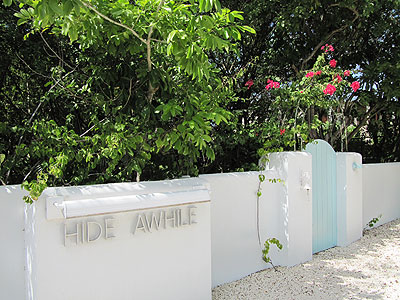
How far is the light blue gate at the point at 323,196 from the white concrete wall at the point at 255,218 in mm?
448

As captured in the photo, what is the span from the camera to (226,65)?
22.3 ft

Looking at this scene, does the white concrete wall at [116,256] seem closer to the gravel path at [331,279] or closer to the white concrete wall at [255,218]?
the white concrete wall at [255,218]

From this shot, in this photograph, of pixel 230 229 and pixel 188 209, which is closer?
pixel 188 209

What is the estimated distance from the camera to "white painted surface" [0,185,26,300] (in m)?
2.97

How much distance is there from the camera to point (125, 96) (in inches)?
144

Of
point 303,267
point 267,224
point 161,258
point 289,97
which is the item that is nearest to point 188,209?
point 161,258

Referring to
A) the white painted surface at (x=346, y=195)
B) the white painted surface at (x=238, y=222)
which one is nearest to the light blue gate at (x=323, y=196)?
the white painted surface at (x=346, y=195)

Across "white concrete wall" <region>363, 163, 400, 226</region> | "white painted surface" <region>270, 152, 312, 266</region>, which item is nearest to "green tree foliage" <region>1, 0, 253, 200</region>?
"white painted surface" <region>270, 152, 312, 266</region>

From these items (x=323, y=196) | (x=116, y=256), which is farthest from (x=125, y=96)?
(x=323, y=196)

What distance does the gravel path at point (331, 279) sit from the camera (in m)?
4.22

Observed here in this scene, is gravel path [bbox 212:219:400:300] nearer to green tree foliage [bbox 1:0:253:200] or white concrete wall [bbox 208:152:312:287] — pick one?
white concrete wall [bbox 208:152:312:287]

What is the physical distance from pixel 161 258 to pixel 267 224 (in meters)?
2.00

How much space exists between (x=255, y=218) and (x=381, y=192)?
186 inches

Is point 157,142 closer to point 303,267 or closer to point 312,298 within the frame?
point 312,298
